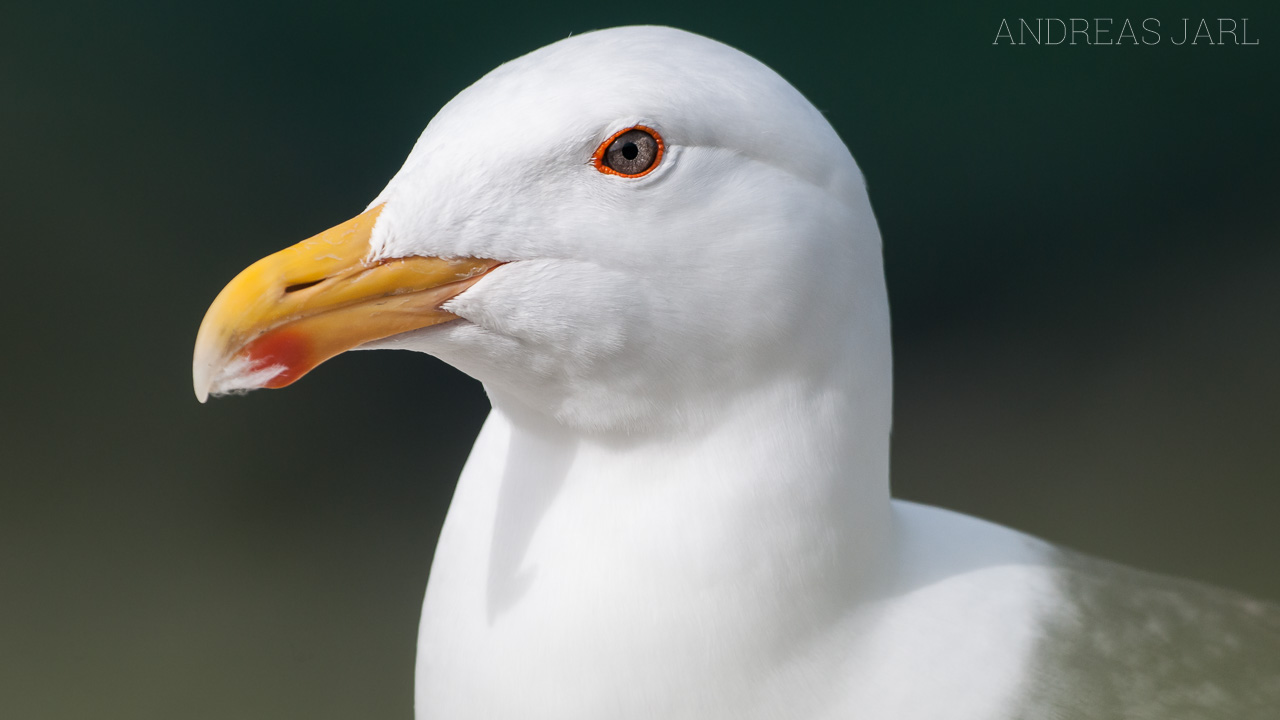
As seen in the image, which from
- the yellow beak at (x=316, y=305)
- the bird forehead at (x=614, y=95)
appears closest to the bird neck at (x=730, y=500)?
the yellow beak at (x=316, y=305)

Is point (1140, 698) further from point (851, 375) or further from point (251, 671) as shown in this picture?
point (251, 671)

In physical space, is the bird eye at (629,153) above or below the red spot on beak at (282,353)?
above

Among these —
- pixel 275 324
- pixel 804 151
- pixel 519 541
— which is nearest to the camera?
pixel 275 324

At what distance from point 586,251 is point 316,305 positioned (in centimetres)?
31

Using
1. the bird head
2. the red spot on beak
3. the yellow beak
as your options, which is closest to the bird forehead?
the bird head

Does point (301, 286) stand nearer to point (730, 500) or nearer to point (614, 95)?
point (614, 95)

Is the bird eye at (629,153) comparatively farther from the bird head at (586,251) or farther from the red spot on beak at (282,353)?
the red spot on beak at (282,353)

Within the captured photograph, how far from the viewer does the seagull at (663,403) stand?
1.32 meters

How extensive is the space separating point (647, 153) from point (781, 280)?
0.71 feet

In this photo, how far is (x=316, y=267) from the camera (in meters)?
1.32

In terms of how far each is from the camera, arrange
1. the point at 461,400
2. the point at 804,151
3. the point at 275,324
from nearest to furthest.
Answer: the point at 275,324 < the point at 804,151 < the point at 461,400

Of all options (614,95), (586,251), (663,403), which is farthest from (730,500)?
(614,95)

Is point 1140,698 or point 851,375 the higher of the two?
point 851,375

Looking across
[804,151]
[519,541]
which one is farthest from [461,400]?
[804,151]
